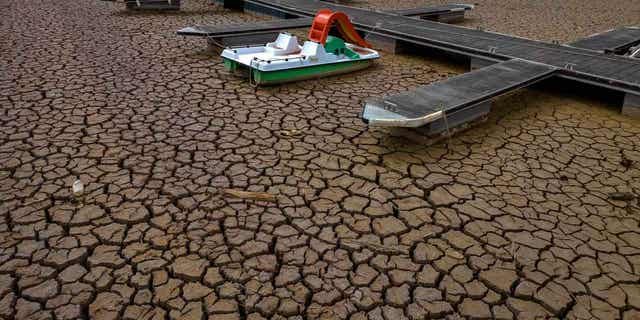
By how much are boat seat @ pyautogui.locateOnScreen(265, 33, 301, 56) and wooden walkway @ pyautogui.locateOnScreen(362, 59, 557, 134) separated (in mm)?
2240

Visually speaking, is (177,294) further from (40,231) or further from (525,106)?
(525,106)

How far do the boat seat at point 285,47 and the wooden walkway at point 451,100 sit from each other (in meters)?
2.24

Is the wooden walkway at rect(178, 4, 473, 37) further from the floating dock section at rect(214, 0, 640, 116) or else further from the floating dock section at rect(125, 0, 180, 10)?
the floating dock section at rect(125, 0, 180, 10)

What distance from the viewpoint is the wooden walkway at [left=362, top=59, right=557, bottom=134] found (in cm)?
436

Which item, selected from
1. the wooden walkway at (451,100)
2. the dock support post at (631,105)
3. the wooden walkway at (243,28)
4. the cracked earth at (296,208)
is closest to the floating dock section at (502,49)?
the dock support post at (631,105)

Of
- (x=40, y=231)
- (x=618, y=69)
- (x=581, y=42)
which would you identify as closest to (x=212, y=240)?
(x=40, y=231)

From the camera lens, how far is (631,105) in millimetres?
5703

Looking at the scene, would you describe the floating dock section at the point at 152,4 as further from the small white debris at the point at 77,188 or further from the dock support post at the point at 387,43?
the small white debris at the point at 77,188

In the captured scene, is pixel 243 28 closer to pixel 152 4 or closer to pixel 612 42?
pixel 152 4

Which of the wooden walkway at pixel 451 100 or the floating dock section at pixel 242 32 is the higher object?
the floating dock section at pixel 242 32

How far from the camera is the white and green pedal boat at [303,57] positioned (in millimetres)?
6145

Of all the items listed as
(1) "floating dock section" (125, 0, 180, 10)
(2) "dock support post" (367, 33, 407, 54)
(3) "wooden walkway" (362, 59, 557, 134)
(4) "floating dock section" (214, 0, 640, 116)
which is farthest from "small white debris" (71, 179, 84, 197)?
(1) "floating dock section" (125, 0, 180, 10)

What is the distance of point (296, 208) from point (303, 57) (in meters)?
3.28

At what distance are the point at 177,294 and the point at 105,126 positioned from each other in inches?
107
